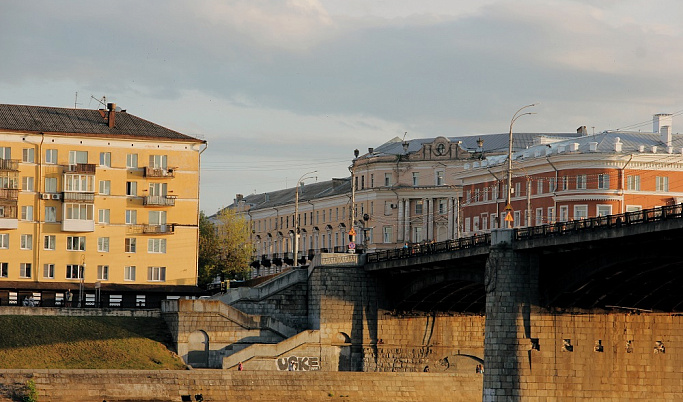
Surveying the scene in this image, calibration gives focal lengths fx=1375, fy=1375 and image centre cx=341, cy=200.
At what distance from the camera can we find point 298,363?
9938 cm

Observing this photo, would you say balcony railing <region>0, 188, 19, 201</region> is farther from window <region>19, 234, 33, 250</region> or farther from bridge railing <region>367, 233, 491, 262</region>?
bridge railing <region>367, 233, 491, 262</region>

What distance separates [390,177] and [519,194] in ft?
126

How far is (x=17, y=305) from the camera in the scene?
106 meters

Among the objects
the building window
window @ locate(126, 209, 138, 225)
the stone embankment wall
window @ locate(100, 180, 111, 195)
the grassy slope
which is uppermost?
window @ locate(100, 180, 111, 195)

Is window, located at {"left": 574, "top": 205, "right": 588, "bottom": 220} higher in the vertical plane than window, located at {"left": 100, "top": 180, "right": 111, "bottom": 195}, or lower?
lower

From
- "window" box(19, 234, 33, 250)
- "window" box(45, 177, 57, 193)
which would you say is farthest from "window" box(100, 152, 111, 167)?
"window" box(19, 234, 33, 250)

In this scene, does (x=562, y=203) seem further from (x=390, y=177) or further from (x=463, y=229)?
(x=390, y=177)

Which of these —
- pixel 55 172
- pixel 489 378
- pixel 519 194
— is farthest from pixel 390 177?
pixel 489 378

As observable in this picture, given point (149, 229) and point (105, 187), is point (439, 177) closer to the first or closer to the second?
point (149, 229)

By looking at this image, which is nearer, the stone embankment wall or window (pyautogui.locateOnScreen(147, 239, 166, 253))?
the stone embankment wall

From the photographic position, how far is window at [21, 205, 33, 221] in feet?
361

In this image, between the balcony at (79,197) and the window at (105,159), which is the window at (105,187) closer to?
the balcony at (79,197)

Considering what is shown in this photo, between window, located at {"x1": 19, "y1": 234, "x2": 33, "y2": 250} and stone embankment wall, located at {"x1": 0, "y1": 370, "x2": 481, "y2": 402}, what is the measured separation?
28.1m

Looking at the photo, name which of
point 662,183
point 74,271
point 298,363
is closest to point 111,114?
point 74,271
